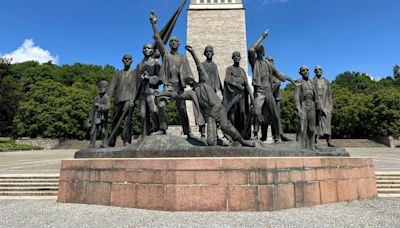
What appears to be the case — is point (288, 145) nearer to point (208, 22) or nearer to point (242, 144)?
point (242, 144)

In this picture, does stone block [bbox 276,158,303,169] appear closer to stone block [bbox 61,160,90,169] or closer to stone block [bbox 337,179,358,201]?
stone block [bbox 337,179,358,201]

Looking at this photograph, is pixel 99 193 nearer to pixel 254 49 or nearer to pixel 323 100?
pixel 254 49

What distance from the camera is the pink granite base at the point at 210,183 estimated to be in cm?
484

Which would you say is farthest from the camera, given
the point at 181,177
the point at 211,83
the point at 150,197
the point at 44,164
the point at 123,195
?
the point at 44,164

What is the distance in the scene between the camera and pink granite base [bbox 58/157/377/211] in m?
4.84

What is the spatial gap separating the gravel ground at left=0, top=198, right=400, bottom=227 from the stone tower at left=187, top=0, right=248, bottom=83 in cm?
2767

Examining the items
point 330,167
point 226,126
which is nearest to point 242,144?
point 226,126

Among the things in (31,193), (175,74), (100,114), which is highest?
(175,74)

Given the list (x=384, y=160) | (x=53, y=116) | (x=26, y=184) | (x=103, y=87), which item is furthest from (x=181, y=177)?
(x=53, y=116)

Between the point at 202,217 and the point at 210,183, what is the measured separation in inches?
24.1

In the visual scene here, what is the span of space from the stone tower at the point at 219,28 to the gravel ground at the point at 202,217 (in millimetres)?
27666

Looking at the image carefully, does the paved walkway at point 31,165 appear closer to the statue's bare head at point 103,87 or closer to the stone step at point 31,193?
the stone step at point 31,193

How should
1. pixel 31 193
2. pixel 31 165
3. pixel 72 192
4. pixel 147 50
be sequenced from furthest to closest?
pixel 31 165 → pixel 31 193 → pixel 147 50 → pixel 72 192

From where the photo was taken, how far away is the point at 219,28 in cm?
3338
